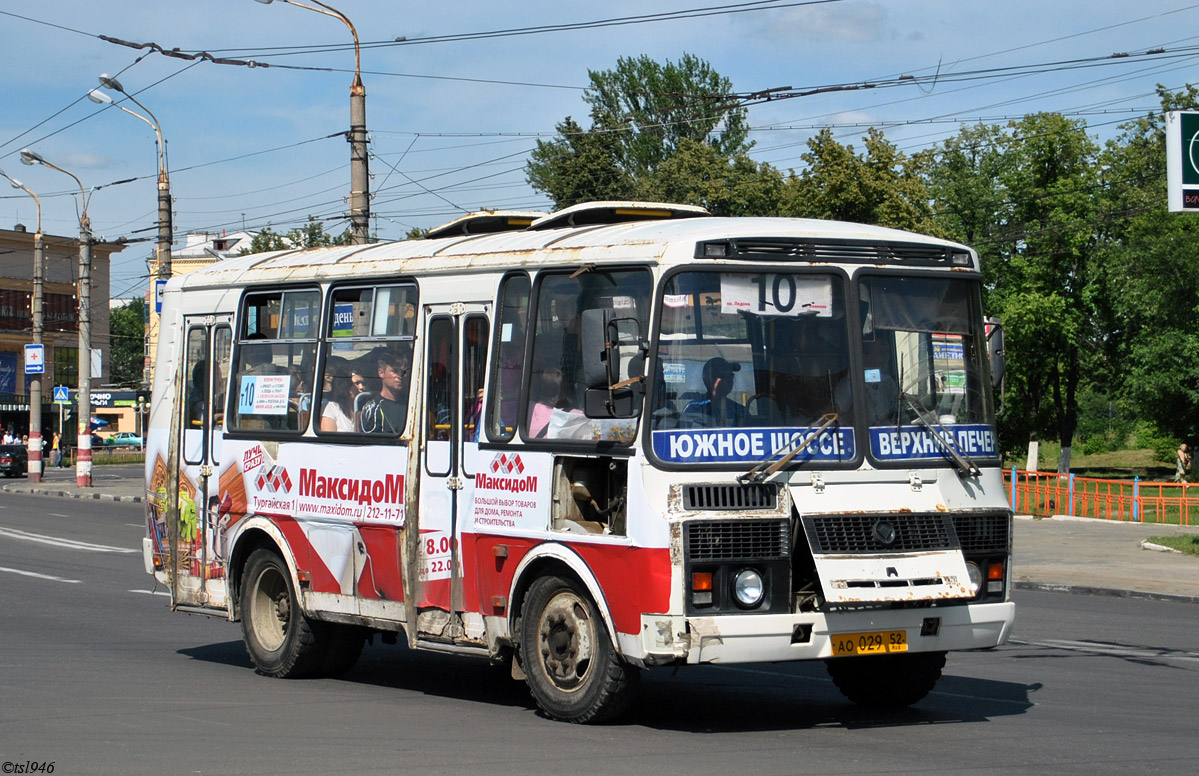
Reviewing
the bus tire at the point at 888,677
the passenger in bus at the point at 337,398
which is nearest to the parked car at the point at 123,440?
the passenger in bus at the point at 337,398

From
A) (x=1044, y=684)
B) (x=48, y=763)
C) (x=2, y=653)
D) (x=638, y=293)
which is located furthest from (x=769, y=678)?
(x=2, y=653)

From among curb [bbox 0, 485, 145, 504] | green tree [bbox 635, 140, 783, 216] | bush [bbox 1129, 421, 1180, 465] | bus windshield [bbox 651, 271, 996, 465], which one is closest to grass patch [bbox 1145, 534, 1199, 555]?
bus windshield [bbox 651, 271, 996, 465]

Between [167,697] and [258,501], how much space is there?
72.8 inches

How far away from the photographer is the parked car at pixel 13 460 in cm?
6088

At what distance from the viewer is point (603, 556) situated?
859 centimetres

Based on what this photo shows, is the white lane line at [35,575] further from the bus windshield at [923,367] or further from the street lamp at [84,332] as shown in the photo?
the street lamp at [84,332]

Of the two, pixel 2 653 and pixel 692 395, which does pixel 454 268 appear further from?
pixel 2 653

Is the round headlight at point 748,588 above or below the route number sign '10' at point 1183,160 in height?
below

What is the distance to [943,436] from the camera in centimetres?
898

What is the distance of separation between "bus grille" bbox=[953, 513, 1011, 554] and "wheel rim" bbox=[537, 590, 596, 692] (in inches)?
86.6

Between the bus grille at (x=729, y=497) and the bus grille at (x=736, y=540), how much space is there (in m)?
0.09

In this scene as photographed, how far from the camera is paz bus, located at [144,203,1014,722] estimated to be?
27.2 feet

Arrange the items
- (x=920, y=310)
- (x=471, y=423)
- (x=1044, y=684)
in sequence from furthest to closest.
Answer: (x=1044, y=684) → (x=471, y=423) → (x=920, y=310)

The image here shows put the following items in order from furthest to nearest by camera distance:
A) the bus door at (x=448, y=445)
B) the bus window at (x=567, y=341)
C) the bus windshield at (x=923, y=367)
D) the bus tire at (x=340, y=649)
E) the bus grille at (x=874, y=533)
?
the bus tire at (x=340, y=649) < the bus door at (x=448, y=445) < the bus windshield at (x=923, y=367) < the bus window at (x=567, y=341) < the bus grille at (x=874, y=533)
